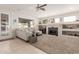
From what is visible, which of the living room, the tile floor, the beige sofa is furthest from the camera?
the beige sofa

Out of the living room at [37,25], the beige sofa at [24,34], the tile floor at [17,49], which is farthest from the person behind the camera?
the beige sofa at [24,34]

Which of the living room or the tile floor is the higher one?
the living room

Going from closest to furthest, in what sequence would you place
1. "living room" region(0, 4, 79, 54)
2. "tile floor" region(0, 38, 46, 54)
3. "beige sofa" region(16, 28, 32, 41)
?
"tile floor" region(0, 38, 46, 54)
"living room" region(0, 4, 79, 54)
"beige sofa" region(16, 28, 32, 41)

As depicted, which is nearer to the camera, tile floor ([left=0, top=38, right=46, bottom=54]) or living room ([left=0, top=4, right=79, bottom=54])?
tile floor ([left=0, top=38, right=46, bottom=54])

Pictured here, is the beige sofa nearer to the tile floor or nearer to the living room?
the living room

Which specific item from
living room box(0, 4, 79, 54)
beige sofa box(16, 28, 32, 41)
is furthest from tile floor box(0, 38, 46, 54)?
beige sofa box(16, 28, 32, 41)

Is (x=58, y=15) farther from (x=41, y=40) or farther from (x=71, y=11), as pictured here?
(x=41, y=40)

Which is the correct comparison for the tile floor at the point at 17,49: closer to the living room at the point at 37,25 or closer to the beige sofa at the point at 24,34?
the living room at the point at 37,25

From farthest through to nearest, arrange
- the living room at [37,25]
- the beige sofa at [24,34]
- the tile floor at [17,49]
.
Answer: the beige sofa at [24,34]
the living room at [37,25]
the tile floor at [17,49]

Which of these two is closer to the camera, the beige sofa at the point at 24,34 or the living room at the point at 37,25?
the living room at the point at 37,25

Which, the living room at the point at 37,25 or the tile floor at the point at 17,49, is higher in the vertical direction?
the living room at the point at 37,25

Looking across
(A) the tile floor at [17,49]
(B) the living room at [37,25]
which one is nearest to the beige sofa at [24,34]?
(B) the living room at [37,25]

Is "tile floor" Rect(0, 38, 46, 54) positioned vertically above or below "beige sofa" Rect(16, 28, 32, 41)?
below

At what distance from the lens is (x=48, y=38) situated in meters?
4.07
